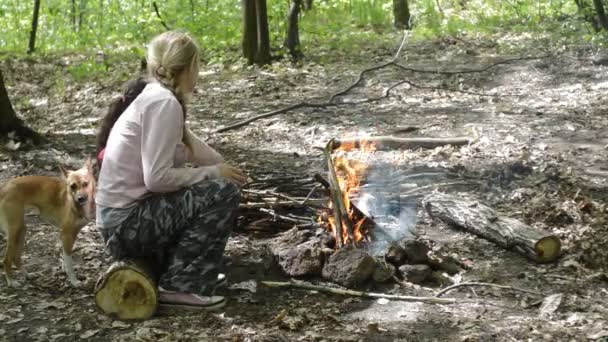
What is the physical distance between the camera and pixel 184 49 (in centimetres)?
396

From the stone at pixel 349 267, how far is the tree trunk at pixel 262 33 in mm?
8462

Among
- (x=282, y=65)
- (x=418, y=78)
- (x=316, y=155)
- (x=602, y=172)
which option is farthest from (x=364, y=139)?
(x=282, y=65)

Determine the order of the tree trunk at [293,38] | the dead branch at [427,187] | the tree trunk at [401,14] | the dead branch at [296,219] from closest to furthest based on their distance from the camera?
the dead branch at [296,219] < the dead branch at [427,187] < the tree trunk at [293,38] < the tree trunk at [401,14]

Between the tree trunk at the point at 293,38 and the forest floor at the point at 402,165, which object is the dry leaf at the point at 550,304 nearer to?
the forest floor at the point at 402,165

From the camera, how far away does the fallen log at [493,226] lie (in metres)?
5.06

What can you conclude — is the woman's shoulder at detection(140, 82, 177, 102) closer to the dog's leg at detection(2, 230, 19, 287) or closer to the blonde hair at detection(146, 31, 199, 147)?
the blonde hair at detection(146, 31, 199, 147)

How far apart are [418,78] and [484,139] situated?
13.0ft

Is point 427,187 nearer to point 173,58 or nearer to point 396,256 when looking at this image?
point 396,256

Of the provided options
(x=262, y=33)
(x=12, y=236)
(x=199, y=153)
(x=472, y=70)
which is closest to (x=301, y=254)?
(x=199, y=153)

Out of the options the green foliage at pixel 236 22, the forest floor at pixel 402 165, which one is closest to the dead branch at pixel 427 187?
the forest floor at pixel 402 165

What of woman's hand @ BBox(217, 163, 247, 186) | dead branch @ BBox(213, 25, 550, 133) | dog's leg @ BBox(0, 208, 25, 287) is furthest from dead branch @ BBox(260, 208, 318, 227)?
dead branch @ BBox(213, 25, 550, 133)

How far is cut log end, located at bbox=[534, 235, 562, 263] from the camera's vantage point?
5.04m

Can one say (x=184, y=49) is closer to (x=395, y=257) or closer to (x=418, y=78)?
(x=395, y=257)

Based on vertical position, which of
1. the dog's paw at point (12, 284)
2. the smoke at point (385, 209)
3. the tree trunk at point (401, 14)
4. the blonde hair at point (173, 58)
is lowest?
the dog's paw at point (12, 284)
